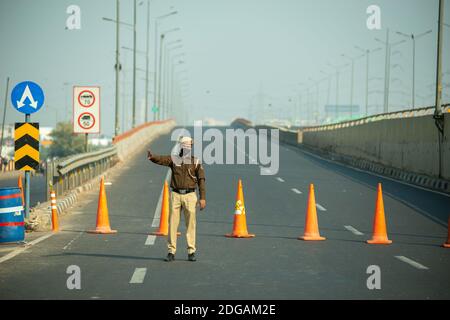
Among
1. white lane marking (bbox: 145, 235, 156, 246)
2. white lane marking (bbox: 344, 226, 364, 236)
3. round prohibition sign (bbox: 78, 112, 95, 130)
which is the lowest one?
white lane marking (bbox: 145, 235, 156, 246)

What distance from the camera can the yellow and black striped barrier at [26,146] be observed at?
20.8 m

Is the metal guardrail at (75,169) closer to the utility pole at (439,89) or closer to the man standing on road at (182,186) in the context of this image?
the man standing on road at (182,186)

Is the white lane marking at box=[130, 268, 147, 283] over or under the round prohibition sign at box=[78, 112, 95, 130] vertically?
under

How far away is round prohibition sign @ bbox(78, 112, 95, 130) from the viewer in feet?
103

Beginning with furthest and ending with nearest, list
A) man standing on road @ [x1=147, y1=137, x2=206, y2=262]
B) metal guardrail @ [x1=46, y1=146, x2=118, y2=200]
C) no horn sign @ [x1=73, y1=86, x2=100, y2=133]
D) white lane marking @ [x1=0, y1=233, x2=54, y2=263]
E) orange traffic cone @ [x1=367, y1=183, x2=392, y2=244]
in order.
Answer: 1. no horn sign @ [x1=73, y1=86, x2=100, y2=133]
2. metal guardrail @ [x1=46, y1=146, x2=118, y2=200]
3. orange traffic cone @ [x1=367, y1=183, x2=392, y2=244]
4. white lane marking @ [x1=0, y1=233, x2=54, y2=263]
5. man standing on road @ [x1=147, y1=137, x2=206, y2=262]

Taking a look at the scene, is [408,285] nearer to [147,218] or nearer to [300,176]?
[147,218]

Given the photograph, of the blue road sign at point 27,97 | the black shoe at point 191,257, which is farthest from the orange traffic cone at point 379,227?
the blue road sign at point 27,97

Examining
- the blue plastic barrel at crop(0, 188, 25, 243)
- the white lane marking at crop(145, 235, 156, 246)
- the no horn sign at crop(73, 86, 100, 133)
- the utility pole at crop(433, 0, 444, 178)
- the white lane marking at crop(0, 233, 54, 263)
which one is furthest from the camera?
the utility pole at crop(433, 0, 444, 178)

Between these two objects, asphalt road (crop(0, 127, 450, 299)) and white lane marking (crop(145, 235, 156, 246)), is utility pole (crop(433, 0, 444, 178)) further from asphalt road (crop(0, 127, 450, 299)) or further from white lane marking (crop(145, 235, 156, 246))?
white lane marking (crop(145, 235, 156, 246))

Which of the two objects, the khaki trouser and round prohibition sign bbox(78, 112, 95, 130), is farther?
round prohibition sign bbox(78, 112, 95, 130)

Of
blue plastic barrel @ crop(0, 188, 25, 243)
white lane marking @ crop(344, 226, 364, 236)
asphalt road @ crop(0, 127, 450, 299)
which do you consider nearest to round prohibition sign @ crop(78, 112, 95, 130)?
asphalt road @ crop(0, 127, 450, 299)

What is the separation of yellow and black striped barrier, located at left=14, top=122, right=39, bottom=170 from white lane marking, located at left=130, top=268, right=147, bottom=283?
7439mm

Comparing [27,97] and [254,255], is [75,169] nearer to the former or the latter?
[27,97]

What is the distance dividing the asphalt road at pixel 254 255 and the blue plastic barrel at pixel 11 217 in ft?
1.88
